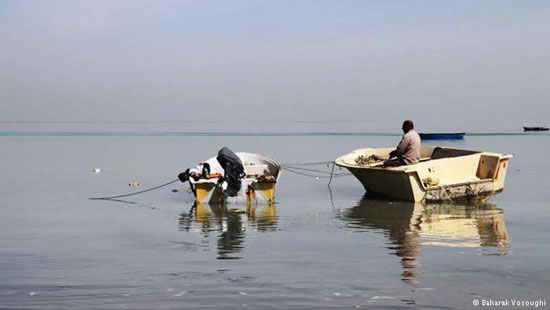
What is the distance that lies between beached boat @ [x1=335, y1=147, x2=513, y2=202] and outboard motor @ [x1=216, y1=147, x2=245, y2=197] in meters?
3.58

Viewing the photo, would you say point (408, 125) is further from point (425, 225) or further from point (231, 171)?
point (231, 171)

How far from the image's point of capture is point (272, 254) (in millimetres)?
12625

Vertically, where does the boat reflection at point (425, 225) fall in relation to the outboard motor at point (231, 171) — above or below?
below

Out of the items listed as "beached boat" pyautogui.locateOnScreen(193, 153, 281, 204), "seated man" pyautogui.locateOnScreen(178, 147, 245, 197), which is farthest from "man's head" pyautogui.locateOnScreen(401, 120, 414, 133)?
"seated man" pyautogui.locateOnScreen(178, 147, 245, 197)

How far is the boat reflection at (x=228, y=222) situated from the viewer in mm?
13789

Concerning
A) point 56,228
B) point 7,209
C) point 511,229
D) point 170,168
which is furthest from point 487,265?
point 170,168

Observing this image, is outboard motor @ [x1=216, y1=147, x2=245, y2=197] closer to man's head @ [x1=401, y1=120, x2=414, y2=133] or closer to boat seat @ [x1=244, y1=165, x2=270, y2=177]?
boat seat @ [x1=244, y1=165, x2=270, y2=177]

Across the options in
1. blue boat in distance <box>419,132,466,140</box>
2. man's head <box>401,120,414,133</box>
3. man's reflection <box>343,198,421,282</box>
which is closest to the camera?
man's reflection <box>343,198,421,282</box>

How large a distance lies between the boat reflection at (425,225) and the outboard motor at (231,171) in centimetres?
310

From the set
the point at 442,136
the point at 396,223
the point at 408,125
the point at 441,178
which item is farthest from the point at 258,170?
the point at 442,136

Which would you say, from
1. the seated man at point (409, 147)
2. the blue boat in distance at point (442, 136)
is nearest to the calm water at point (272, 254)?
the seated man at point (409, 147)

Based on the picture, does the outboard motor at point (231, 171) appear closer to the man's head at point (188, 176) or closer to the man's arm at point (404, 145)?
the man's head at point (188, 176)

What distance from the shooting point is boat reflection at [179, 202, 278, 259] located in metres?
13.8

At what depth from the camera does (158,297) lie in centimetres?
942
